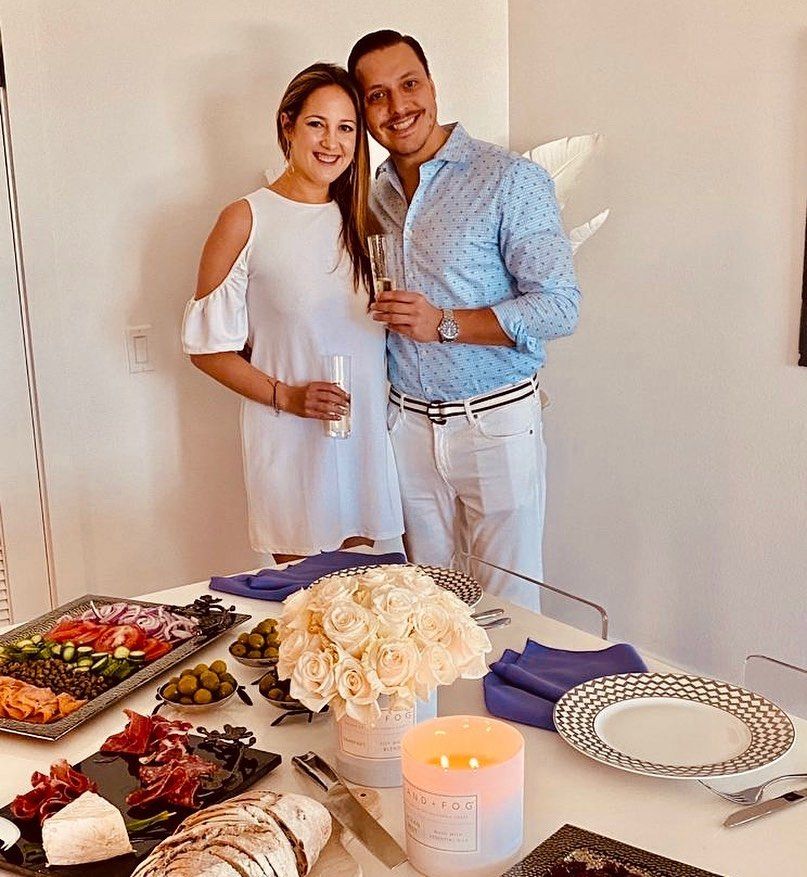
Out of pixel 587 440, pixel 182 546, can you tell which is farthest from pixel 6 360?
pixel 587 440

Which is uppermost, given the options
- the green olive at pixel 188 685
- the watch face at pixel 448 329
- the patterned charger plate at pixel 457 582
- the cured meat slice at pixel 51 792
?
the watch face at pixel 448 329

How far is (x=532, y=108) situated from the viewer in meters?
3.06

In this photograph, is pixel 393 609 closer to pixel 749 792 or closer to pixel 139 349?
pixel 749 792

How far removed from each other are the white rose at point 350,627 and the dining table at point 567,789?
0.18m

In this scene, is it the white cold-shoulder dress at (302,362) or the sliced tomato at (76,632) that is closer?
the sliced tomato at (76,632)

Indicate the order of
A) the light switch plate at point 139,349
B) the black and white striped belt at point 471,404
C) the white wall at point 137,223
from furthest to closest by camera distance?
the light switch plate at point 139,349 → the white wall at point 137,223 → the black and white striped belt at point 471,404

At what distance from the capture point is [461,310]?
2.22 metres

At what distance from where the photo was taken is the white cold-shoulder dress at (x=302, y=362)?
2.26 m

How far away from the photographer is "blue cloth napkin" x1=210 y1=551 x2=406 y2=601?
65.9 inches

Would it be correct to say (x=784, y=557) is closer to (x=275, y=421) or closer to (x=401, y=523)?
(x=401, y=523)

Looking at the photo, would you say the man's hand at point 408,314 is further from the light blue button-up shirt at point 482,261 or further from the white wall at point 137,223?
the white wall at point 137,223

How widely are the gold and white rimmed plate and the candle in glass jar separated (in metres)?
0.17

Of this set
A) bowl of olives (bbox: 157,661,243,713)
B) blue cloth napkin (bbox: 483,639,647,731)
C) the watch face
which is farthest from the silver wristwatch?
bowl of olives (bbox: 157,661,243,713)

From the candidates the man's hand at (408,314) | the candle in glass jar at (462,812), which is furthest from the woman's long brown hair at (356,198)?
the candle in glass jar at (462,812)
